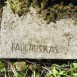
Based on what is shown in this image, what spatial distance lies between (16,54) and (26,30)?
0.38m

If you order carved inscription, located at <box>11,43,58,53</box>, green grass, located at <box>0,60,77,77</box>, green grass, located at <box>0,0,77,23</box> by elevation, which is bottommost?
green grass, located at <box>0,60,77,77</box>

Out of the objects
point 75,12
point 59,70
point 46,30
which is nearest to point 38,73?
point 59,70

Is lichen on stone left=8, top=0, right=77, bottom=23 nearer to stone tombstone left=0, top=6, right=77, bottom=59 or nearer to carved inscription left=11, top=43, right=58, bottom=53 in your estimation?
stone tombstone left=0, top=6, right=77, bottom=59

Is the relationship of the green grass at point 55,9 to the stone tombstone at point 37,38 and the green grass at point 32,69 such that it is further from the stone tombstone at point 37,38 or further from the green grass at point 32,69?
the green grass at point 32,69

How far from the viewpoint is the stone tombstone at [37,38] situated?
3.93 metres

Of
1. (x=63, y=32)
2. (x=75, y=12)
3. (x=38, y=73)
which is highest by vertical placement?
(x=75, y=12)

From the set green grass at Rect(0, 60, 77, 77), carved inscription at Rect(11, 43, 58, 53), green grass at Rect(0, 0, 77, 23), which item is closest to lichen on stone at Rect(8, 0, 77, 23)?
green grass at Rect(0, 0, 77, 23)

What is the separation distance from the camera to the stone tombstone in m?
3.93

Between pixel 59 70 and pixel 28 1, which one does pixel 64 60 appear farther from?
pixel 28 1

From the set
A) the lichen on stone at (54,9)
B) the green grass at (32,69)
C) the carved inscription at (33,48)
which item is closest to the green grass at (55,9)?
the lichen on stone at (54,9)

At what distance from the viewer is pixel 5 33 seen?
4.05m

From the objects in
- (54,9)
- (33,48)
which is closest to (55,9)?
(54,9)

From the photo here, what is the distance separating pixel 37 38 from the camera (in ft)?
13.0

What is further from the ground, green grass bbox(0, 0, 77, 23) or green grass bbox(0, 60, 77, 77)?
green grass bbox(0, 0, 77, 23)
